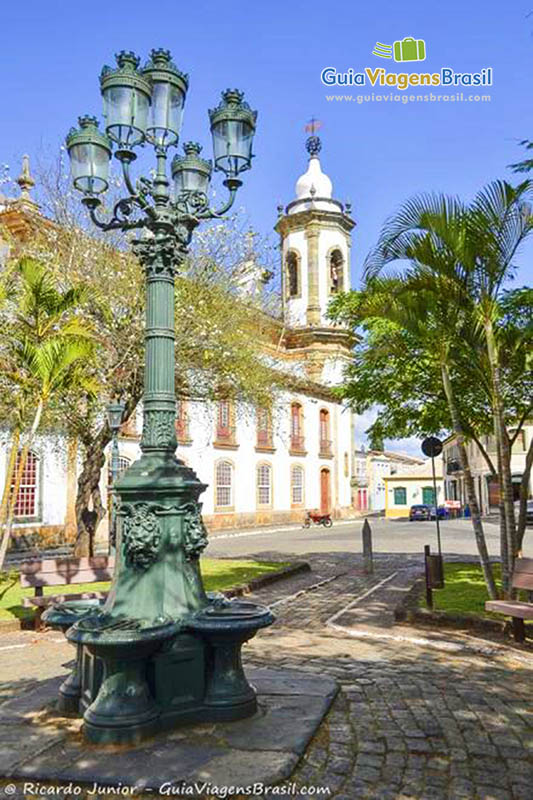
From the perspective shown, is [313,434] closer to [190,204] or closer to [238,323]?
[238,323]

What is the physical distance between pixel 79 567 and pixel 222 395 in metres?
7.46

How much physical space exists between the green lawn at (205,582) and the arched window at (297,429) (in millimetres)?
22511

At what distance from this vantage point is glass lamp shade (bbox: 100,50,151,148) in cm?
518

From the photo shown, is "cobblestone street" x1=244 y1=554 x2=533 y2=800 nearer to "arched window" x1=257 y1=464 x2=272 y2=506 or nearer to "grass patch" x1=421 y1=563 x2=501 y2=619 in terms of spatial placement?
"grass patch" x1=421 y1=563 x2=501 y2=619

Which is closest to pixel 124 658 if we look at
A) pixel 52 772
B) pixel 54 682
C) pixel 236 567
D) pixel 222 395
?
pixel 52 772

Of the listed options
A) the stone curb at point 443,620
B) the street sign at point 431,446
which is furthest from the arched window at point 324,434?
the stone curb at point 443,620

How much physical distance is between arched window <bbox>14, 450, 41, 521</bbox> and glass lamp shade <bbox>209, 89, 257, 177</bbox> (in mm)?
17993

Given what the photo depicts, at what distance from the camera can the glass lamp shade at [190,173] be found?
6027mm

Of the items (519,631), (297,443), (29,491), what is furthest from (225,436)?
(519,631)

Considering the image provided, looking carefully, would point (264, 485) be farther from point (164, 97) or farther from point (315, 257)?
point (164, 97)

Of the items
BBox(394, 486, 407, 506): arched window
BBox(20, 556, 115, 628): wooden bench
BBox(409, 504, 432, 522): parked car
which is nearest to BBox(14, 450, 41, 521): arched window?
BBox(20, 556, 115, 628): wooden bench

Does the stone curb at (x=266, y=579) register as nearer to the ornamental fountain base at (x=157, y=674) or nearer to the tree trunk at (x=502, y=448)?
the tree trunk at (x=502, y=448)

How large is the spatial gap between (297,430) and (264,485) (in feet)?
15.1

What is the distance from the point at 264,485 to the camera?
119ft
